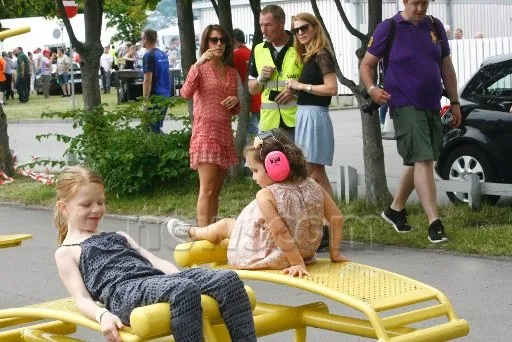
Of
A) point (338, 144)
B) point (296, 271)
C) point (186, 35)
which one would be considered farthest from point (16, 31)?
point (338, 144)

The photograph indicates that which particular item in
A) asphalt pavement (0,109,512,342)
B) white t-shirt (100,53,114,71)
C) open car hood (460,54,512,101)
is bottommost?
white t-shirt (100,53,114,71)

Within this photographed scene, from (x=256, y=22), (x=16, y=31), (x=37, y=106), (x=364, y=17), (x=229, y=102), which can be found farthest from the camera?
(x=37, y=106)

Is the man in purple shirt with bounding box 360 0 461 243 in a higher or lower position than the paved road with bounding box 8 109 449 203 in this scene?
higher

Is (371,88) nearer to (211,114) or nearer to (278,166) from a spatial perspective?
(211,114)

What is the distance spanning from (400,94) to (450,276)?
1.76 m

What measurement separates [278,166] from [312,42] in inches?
144

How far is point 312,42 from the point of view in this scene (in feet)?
32.6

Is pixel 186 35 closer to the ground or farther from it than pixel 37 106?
farther from it

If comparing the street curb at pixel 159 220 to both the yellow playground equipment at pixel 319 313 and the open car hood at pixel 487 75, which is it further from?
the yellow playground equipment at pixel 319 313

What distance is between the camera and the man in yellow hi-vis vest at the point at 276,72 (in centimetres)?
1017

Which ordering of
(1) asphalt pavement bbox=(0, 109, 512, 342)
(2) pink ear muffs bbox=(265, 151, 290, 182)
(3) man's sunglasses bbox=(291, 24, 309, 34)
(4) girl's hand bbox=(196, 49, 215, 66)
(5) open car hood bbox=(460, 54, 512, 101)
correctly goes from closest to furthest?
(2) pink ear muffs bbox=(265, 151, 290, 182), (1) asphalt pavement bbox=(0, 109, 512, 342), (3) man's sunglasses bbox=(291, 24, 309, 34), (4) girl's hand bbox=(196, 49, 215, 66), (5) open car hood bbox=(460, 54, 512, 101)

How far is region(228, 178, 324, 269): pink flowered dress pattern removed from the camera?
6.32 meters

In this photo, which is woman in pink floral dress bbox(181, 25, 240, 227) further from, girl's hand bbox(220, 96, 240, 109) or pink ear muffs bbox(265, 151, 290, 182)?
pink ear muffs bbox(265, 151, 290, 182)

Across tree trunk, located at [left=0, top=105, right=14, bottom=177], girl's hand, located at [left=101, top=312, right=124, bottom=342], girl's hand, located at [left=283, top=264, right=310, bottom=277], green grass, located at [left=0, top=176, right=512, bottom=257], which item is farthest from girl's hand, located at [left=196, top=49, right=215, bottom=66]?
tree trunk, located at [left=0, top=105, right=14, bottom=177]
